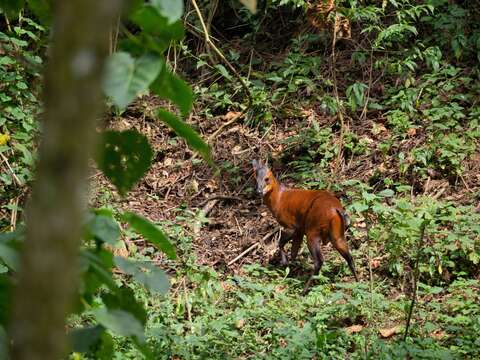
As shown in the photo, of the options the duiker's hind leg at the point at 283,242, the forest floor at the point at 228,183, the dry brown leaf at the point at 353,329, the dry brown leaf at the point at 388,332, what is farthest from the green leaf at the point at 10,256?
the duiker's hind leg at the point at 283,242

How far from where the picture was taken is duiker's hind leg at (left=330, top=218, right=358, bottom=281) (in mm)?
7377

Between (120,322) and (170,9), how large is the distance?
1.99 ft

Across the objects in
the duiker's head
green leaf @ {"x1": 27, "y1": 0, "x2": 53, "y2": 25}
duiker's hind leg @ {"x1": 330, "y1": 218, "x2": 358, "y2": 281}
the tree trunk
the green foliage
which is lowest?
duiker's hind leg @ {"x1": 330, "y1": 218, "x2": 358, "y2": 281}

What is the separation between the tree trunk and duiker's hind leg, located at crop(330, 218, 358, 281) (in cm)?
668

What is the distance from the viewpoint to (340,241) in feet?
24.6

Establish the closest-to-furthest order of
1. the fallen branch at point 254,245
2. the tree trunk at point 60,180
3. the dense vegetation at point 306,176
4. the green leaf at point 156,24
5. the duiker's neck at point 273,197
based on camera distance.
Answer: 1. the tree trunk at point 60,180
2. the green leaf at point 156,24
3. the dense vegetation at point 306,176
4. the fallen branch at point 254,245
5. the duiker's neck at point 273,197

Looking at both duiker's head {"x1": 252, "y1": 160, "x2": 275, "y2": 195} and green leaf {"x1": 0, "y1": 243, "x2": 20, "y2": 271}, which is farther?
duiker's head {"x1": 252, "y1": 160, "x2": 275, "y2": 195}

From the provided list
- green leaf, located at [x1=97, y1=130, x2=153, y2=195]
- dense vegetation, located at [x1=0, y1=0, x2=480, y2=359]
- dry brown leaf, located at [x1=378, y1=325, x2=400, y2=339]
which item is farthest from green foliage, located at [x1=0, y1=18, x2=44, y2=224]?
green leaf, located at [x1=97, y1=130, x2=153, y2=195]

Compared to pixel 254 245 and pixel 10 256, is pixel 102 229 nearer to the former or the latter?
pixel 10 256

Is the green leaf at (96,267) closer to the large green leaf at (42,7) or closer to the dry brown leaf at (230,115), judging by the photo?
the large green leaf at (42,7)

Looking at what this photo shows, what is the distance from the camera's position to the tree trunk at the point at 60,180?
79cm

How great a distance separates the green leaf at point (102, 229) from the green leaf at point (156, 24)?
0.39 m

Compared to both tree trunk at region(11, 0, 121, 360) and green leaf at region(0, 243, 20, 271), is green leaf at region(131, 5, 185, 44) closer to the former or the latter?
green leaf at region(0, 243, 20, 271)

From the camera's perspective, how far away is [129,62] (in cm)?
144
